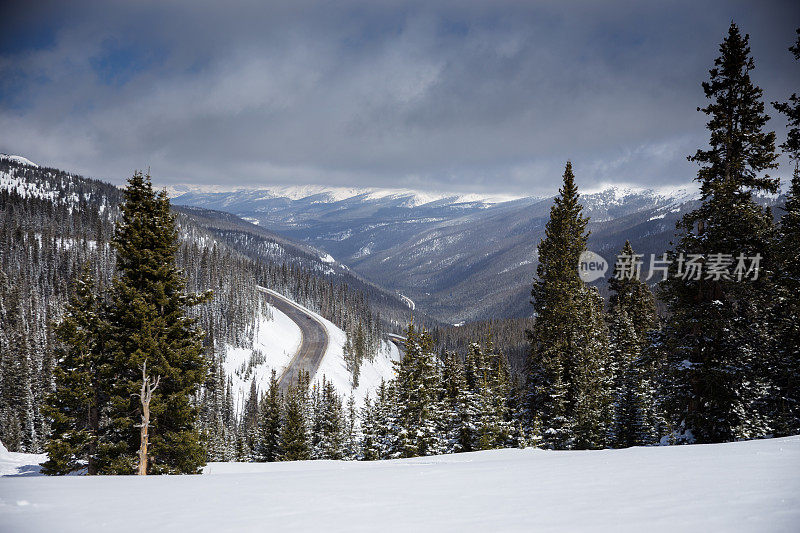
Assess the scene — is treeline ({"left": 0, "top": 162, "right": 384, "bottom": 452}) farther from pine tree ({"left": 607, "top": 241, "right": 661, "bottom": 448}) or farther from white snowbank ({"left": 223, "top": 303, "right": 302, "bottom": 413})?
pine tree ({"left": 607, "top": 241, "right": 661, "bottom": 448})

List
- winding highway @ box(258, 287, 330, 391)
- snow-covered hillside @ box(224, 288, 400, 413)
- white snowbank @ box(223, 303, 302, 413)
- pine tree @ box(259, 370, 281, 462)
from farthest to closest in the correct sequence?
white snowbank @ box(223, 303, 302, 413)
snow-covered hillside @ box(224, 288, 400, 413)
winding highway @ box(258, 287, 330, 391)
pine tree @ box(259, 370, 281, 462)

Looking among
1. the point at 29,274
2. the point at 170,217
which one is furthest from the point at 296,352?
the point at 170,217

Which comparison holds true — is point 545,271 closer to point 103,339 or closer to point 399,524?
point 399,524

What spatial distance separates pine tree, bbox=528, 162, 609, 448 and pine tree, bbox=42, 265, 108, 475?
22235mm

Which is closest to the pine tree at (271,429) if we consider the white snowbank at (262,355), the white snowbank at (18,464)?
the white snowbank at (18,464)

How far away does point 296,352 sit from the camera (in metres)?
111

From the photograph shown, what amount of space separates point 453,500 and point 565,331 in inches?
752

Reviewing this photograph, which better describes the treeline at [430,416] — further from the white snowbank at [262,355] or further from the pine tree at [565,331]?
the white snowbank at [262,355]

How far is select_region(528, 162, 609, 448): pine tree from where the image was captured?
22.0 metres

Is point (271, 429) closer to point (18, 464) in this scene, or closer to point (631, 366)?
point (18, 464)

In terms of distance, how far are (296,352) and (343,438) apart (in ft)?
240

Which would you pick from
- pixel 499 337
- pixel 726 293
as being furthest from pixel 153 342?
pixel 499 337

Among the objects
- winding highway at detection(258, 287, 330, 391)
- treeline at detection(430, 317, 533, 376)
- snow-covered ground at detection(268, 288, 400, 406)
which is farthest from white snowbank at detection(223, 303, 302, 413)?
treeline at detection(430, 317, 533, 376)

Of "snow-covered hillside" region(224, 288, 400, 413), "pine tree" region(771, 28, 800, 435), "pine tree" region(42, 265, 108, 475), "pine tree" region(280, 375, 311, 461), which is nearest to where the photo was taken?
"pine tree" region(771, 28, 800, 435)
